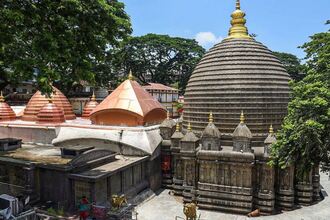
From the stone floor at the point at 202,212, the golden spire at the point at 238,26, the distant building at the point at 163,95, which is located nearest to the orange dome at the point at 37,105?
the stone floor at the point at 202,212

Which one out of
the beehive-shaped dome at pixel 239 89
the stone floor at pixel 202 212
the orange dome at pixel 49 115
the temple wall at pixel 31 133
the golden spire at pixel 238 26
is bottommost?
the stone floor at pixel 202 212

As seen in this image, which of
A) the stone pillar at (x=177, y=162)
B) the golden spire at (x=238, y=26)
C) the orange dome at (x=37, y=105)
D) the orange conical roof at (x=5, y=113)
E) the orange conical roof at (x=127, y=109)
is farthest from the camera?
the orange conical roof at (x=5, y=113)

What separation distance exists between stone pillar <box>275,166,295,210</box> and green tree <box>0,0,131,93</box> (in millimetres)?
10344

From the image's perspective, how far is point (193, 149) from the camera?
55.4 feet

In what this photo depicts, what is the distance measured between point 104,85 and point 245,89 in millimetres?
22149

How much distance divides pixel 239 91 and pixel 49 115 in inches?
505

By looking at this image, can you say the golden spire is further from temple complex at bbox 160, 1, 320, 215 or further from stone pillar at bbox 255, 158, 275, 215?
stone pillar at bbox 255, 158, 275, 215

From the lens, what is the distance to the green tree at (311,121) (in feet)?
35.3

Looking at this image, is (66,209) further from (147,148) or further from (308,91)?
(308,91)

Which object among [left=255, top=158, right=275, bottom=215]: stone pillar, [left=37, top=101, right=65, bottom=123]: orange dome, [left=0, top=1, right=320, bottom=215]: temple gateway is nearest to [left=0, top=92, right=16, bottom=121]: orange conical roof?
[left=37, top=101, right=65, bottom=123]: orange dome

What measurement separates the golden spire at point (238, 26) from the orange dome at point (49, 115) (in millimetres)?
12524

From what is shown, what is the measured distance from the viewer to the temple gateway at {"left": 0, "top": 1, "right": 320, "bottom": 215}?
14508 mm

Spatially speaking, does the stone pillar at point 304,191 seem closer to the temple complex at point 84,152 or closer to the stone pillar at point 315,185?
the stone pillar at point 315,185

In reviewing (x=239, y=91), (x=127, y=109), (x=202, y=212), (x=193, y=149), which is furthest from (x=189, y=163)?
(x=127, y=109)
